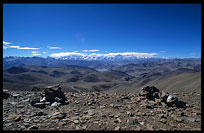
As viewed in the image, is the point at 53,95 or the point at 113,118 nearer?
the point at 113,118

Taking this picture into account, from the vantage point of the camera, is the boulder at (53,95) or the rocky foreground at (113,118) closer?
the rocky foreground at (113,118)

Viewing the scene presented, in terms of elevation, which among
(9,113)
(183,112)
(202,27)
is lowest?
(9,113)

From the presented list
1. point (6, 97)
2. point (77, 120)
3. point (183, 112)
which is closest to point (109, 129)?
point (77, 120)

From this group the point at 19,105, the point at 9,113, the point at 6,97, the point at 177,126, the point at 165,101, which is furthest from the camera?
the point at 6,97

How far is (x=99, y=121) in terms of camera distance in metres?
4.76

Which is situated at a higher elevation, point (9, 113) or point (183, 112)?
point (183, 112)

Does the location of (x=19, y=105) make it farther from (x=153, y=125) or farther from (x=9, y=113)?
(x=153, y=125)

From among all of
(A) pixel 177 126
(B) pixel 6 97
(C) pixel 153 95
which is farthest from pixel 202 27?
(B) pixel 6 97

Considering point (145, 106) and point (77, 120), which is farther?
point (145, 106)

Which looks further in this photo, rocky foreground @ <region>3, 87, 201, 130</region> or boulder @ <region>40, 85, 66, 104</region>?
boulder @ <region>40, 85, 66, 104</region>

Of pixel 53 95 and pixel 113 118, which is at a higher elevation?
pixel 53 95

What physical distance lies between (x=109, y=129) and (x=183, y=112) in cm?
315

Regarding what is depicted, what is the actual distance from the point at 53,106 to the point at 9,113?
1.97 m

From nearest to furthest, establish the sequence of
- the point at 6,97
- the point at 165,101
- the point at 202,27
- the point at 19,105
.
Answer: the point at 202,27
the point at 165,101
the point at 19,105
the point at 6,97
